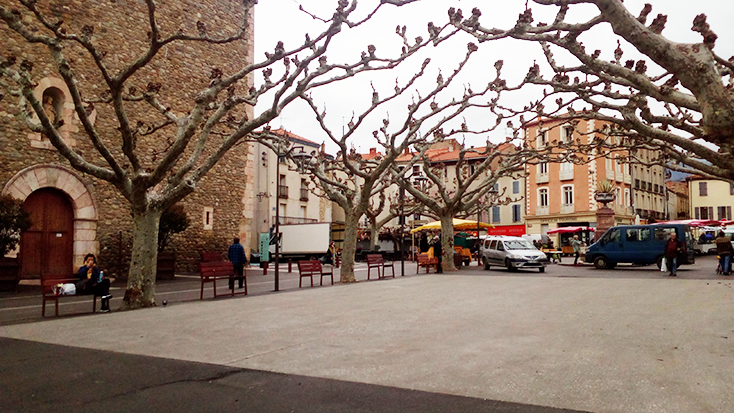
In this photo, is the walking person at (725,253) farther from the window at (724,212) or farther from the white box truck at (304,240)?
the window at (724,212)

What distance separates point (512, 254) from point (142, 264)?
699 inches

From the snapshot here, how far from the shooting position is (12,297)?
46.8 feet

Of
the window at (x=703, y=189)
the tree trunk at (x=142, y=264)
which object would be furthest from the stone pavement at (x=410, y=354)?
the window at (x=703, y=189)

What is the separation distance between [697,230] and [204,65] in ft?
188

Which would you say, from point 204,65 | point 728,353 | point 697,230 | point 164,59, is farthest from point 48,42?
point 697,230

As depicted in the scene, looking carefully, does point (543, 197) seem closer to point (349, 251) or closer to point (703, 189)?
point (703, 189)

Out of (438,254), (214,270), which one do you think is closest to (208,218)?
(438,254)

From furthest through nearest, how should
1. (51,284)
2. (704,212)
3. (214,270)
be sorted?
(704,212)
(214,270)
(51,284)

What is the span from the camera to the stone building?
58.6ft

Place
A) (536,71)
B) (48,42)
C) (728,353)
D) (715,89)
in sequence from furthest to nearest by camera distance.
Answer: (536,71) < (48,42) < (728,353) < (715,89)

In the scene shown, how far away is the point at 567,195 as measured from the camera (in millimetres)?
53625

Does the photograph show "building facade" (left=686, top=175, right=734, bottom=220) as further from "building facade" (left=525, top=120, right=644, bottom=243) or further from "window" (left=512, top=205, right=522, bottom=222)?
"window" (left=512, top=205, right=522, bottom=222)

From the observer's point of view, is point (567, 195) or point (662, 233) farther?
point (567, 195)

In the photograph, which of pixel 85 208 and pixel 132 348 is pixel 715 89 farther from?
pixel 85 208
